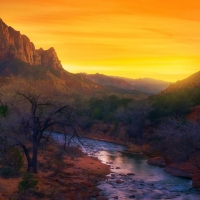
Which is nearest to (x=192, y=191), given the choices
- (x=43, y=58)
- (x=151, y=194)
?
(x=151, y=194)

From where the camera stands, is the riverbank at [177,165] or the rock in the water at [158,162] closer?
the riverbank at [177,165]

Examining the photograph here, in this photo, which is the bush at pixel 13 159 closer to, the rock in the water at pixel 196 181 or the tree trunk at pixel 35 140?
the tree trunk at pixel 35 140

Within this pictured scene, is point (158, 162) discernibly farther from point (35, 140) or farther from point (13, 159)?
point (13, 159)

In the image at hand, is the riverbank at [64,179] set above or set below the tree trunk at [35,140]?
below

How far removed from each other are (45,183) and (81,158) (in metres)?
11.1

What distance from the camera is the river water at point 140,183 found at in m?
18.1

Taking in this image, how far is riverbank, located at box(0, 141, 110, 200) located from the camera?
51.7 ft

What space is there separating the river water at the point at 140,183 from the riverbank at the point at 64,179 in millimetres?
814

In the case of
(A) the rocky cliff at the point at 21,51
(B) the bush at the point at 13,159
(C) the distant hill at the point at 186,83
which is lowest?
(B) the bush at the point at 13,159

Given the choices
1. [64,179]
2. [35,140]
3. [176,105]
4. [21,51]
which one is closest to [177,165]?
[64,179]

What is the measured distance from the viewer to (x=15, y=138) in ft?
59.5

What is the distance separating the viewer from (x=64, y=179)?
65.5 ft

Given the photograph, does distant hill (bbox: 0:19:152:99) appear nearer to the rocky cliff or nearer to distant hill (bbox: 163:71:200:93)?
the rocky cliff

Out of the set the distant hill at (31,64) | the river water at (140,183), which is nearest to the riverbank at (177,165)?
the river water at (140,183)
